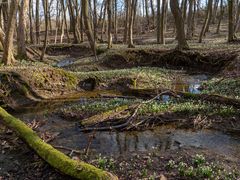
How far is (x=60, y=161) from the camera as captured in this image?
28.6ft

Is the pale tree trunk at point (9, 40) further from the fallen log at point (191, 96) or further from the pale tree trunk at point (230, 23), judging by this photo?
the pale tree trunk at point (230, 23)

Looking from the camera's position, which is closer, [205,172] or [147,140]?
[205,172]

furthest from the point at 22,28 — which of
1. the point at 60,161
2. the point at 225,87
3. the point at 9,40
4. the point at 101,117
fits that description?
the point at 60,161

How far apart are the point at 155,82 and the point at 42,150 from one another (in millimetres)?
11839

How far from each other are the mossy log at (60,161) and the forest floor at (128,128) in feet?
1.04

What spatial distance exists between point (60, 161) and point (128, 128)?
12.5 feet

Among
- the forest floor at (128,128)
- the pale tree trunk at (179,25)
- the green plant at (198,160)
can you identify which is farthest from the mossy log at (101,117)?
the pale tree trunk at (179,25)

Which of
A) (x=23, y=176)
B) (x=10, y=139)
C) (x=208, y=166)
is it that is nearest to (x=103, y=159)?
(x=23, y=176)

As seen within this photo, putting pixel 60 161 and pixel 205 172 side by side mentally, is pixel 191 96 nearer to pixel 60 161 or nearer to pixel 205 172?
pixel 205 172

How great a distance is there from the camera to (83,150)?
1045 cm

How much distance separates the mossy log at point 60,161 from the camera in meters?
7.79

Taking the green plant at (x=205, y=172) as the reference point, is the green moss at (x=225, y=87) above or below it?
above

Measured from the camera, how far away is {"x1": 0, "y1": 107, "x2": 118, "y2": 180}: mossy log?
779 cm

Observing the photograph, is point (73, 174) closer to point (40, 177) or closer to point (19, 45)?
point (40, 177)
